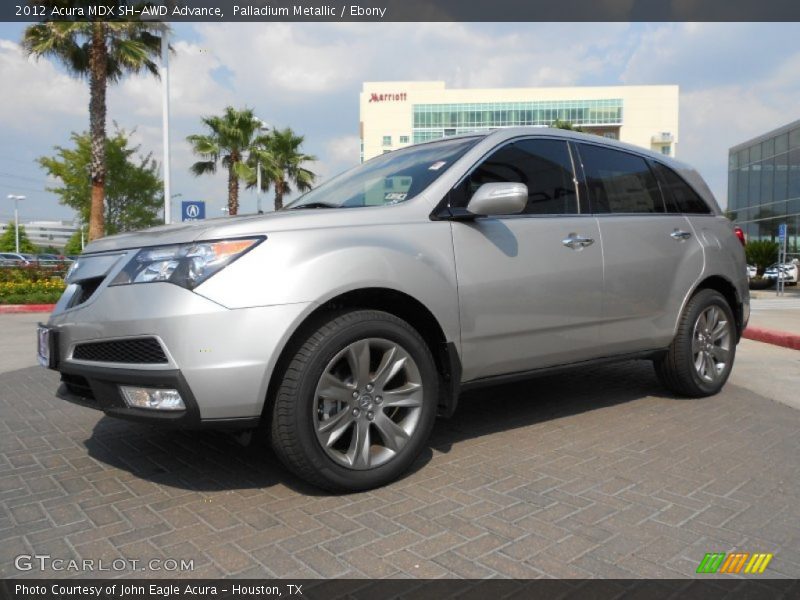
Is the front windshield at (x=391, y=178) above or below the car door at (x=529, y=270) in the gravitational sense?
above

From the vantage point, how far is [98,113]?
65.7 feet

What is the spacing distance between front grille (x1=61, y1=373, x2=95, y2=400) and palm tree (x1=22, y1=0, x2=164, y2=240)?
61.4 feet

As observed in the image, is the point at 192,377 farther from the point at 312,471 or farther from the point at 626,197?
the point at 626,197

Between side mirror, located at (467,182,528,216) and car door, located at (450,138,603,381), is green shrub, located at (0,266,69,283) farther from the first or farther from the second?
side mirror, located at (467,182,528,216)

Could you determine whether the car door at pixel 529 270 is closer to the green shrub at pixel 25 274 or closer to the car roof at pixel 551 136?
the car roof at pixel 551 136

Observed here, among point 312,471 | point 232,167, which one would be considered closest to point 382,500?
point 312,471

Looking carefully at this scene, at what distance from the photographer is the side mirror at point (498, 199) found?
3.18 meters

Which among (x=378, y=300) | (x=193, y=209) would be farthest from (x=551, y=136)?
(x=193, y=209)

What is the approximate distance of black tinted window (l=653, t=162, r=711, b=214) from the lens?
4.60 m

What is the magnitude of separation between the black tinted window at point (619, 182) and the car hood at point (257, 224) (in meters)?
1.46

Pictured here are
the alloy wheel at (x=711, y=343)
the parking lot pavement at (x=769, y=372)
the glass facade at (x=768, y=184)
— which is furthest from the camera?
the glass facade at (x=768, y=184)

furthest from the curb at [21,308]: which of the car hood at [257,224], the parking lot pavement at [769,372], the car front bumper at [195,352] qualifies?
the parking lot pavement at [769,372]

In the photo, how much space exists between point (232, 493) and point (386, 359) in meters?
0.95
